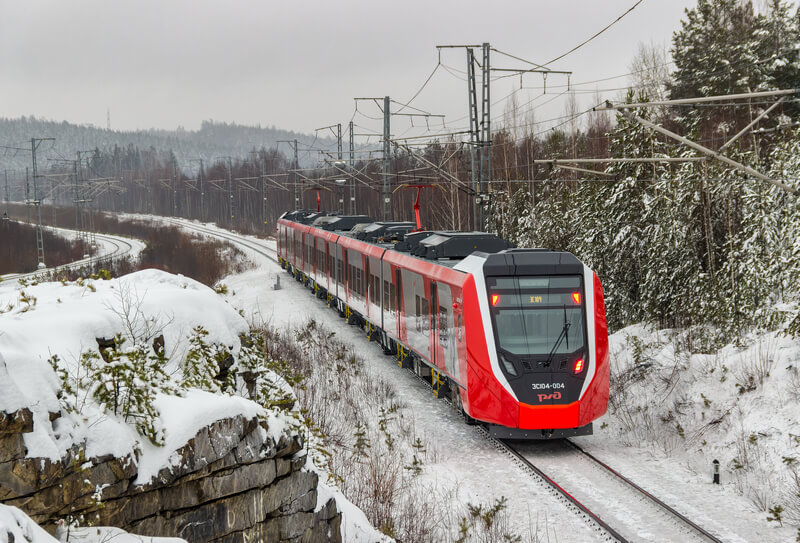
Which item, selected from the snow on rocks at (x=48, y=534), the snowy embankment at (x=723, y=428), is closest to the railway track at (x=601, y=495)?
the snowy embankment at (x=723, y=428)

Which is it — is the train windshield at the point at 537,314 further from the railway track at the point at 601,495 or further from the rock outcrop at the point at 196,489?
the rock outcrop at the point at 196,489

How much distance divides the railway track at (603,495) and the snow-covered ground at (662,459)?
0.53 ft

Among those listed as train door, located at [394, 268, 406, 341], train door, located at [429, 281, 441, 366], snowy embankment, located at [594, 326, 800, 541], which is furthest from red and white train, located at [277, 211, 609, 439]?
train door, located at [394, 268, 406, 341]

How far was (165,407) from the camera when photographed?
6.99m

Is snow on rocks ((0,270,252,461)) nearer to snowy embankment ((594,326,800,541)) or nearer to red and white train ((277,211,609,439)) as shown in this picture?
red and white train ((277,211,609,439))

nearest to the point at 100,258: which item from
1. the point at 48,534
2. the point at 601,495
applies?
the point at 601,495

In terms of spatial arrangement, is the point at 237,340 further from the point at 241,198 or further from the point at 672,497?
the point at 241,198

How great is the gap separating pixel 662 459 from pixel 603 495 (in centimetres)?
241

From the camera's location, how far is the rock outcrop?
5.80 m

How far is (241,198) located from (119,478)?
12481 centimetres

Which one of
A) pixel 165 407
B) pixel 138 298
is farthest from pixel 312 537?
pixel 138 298

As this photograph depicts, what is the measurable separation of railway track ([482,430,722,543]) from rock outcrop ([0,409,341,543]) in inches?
152

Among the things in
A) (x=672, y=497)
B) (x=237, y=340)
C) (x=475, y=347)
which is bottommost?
(x=672, y=497)

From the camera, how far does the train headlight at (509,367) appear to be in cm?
1304
